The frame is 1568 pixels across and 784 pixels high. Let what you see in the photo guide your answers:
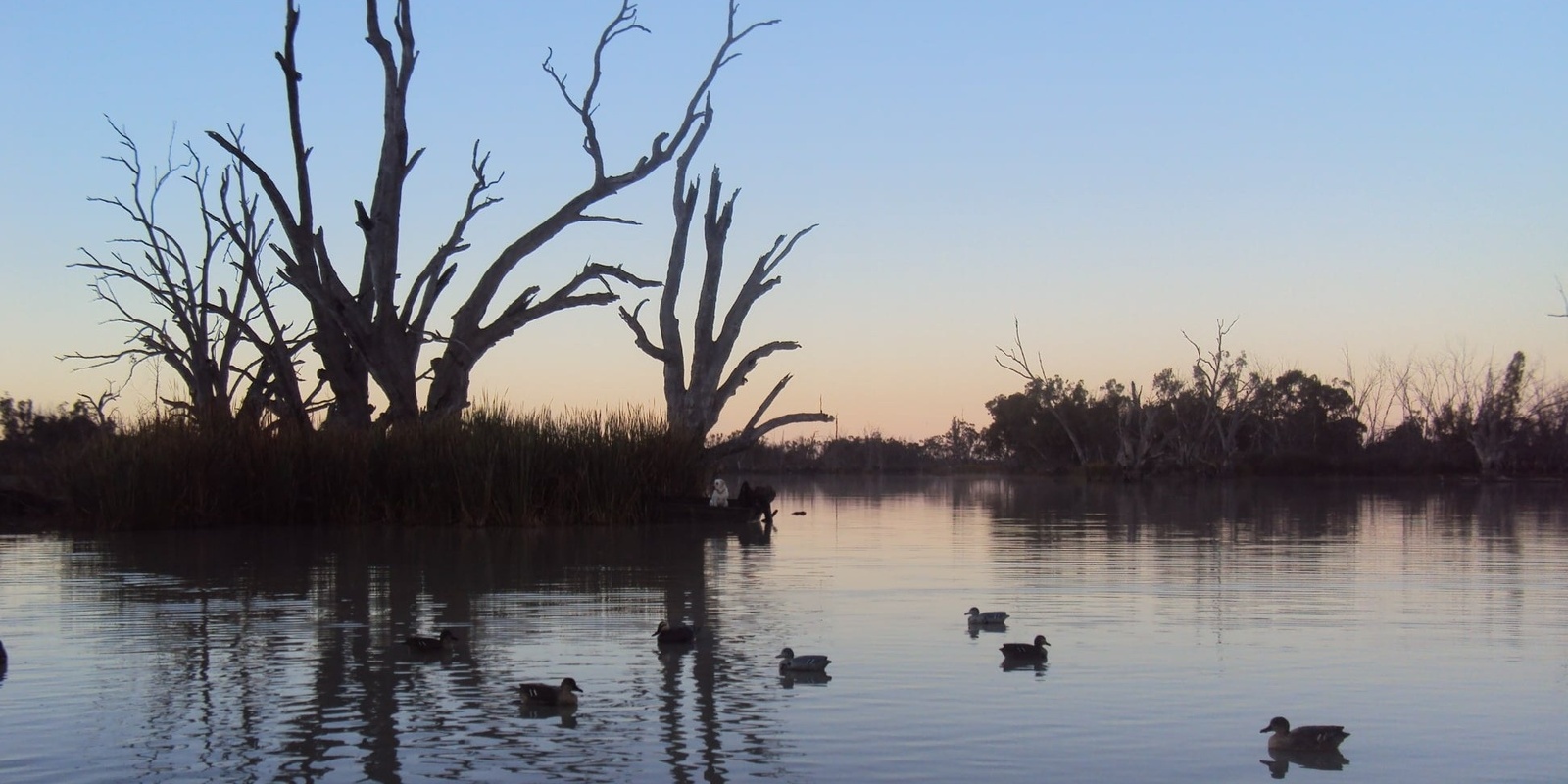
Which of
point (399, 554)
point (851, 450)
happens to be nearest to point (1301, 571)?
point (399, 554)

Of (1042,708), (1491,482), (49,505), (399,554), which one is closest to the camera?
(1042,708)

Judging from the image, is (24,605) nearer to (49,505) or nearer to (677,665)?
(677,665)

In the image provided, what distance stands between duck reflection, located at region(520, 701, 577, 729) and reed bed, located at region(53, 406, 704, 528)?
14.1 m

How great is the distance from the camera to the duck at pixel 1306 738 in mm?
5805

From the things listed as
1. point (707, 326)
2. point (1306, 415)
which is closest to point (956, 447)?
point (1306, 415)

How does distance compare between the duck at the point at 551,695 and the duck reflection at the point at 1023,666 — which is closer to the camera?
the duck at the point at 551,695

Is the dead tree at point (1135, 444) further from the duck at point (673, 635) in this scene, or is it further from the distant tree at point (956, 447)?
the duck at point (673, 635)

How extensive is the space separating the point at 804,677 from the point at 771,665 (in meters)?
0.48

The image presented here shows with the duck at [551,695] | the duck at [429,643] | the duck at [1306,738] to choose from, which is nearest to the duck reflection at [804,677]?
the duck at [551,695]

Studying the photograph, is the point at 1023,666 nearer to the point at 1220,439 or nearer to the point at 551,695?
the point at 551,695

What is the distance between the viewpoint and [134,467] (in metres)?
19.3

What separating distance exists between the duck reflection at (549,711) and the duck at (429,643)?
1553mm

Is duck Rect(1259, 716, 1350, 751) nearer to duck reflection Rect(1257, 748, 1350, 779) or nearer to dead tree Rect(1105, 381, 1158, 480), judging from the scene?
duck reflection Rect(1257, 748, 1350, 779)

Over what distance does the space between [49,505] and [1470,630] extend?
63.5 ft
